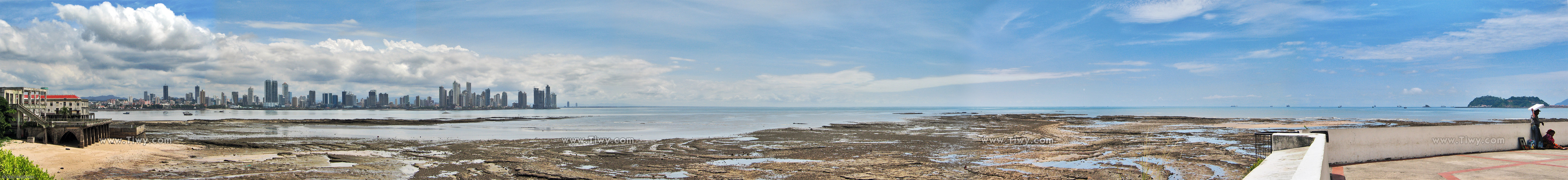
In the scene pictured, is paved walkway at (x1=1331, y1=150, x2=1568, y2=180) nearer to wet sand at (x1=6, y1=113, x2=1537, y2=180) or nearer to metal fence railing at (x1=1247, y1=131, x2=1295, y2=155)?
metal fence railing at (x1=1247, y1=131, x2=1295, y2=155)

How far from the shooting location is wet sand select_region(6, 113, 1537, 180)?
1614cm

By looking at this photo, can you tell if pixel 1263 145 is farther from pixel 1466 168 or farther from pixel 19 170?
pixel 19 170

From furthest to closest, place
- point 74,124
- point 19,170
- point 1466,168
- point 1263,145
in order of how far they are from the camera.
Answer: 1. point 74,124
2. point 1263,145
3. point 1466,168
4. point 19,170

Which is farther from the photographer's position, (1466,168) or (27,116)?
(27,116)

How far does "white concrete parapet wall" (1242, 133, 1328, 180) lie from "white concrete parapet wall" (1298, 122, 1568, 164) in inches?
79.3

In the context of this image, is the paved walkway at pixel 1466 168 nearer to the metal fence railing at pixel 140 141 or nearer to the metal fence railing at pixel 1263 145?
the metal fence railing at pixel 1263 145

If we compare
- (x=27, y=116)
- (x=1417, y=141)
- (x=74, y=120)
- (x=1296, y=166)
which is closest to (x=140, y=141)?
(x=74, y=120)

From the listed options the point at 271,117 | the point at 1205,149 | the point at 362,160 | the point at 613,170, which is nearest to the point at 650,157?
the point at 613,170

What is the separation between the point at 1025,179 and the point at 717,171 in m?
6.57

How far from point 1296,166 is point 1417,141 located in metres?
8.56

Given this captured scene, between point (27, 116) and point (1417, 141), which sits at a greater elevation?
point (27, 116)

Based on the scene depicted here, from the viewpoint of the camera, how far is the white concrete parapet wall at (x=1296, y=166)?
5332 millimetres

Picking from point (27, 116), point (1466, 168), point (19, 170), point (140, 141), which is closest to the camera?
point (19, 170)

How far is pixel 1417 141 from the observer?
1239cm
